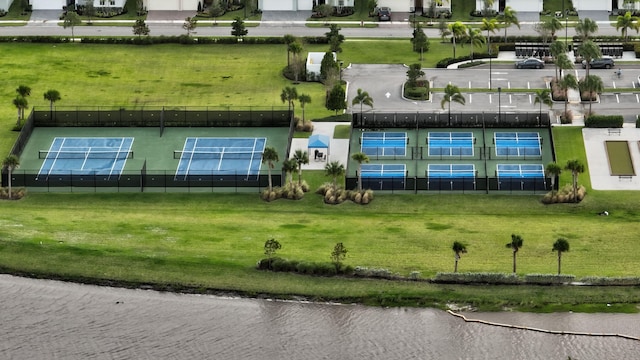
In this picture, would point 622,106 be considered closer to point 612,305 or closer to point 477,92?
point 477,92

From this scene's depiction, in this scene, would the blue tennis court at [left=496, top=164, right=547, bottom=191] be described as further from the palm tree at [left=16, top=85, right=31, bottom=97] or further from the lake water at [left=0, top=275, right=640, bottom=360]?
the palm tree at [left=16, top=85, right=31, bottom=97]

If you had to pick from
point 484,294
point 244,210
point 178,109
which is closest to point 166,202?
point 244,210

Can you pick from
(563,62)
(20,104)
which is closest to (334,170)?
(563,62)

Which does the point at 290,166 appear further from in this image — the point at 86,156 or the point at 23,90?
the point at 23,90

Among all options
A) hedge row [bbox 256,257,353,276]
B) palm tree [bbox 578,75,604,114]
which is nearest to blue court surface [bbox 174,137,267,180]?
hedge row [bbox 256,257,353,276]

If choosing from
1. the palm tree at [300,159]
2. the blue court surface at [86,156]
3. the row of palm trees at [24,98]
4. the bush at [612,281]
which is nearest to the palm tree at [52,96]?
the row of palm trees at [24,98]

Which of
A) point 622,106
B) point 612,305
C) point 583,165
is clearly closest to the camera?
point 612,305

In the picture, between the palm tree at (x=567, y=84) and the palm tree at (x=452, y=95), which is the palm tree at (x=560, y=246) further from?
the palm tree at (x=452, y=95)
